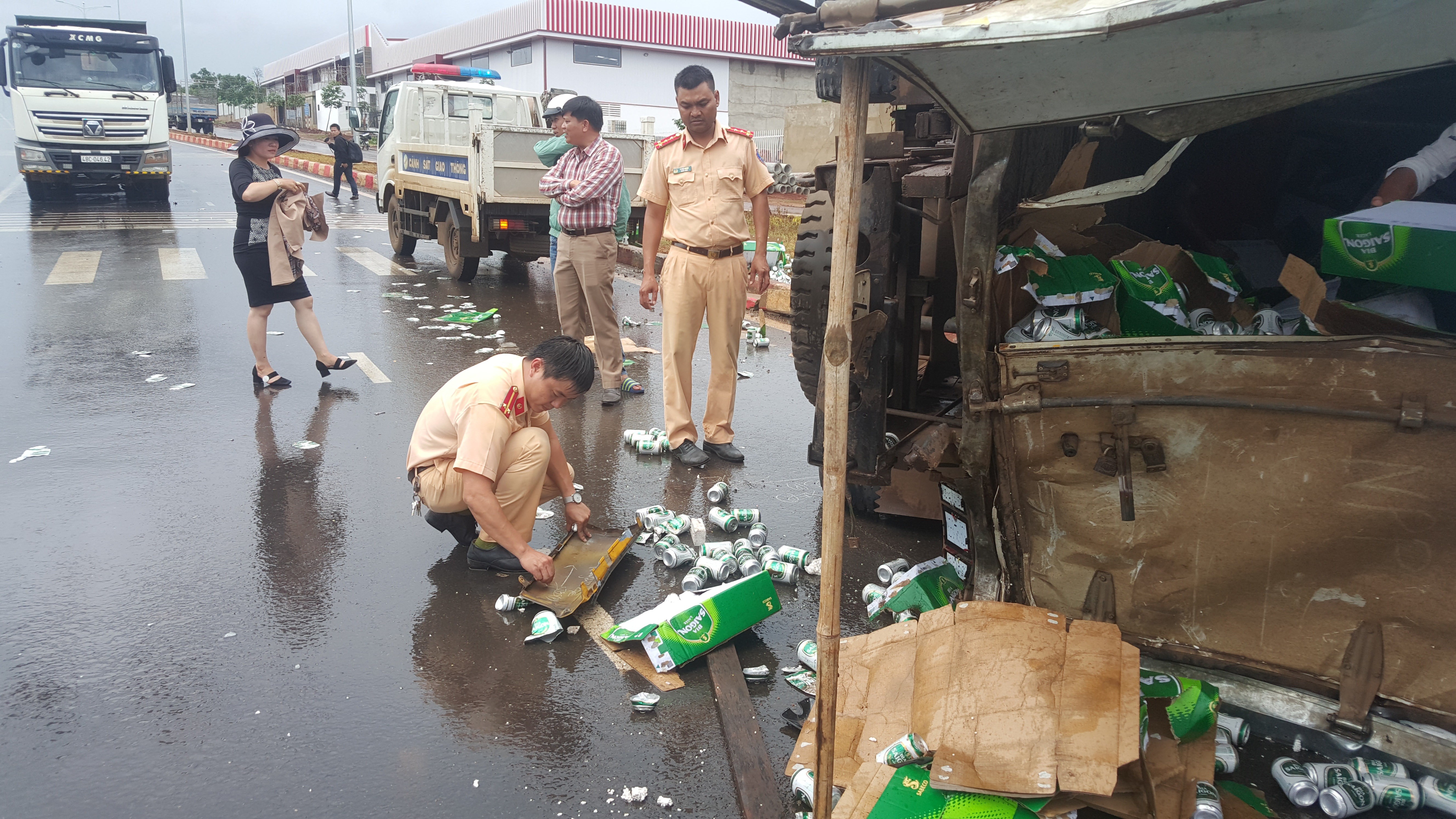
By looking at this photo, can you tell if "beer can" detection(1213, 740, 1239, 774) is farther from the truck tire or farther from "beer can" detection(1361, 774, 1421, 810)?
the truck tire

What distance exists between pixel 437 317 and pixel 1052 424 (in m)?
7.51

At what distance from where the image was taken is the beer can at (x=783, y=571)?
152 inches

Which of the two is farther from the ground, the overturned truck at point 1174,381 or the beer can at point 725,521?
the overturned truck at point 1174,381

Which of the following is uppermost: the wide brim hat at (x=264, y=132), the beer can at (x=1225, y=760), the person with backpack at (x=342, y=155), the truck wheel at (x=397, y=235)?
the person with backpack at (x=342, y=155)

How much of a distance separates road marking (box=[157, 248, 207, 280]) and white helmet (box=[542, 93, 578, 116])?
456cm

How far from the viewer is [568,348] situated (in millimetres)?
3648

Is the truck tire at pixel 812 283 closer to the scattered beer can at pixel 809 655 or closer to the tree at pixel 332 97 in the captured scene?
the scattered beer can at pixel 809 655

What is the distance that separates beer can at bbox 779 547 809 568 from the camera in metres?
3.93

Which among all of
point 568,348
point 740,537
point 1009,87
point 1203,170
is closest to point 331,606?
point 568,348

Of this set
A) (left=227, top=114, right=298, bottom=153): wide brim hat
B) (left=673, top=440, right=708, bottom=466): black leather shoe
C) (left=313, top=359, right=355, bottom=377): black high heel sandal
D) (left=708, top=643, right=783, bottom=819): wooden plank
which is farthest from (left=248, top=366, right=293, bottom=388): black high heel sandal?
(left=708, top=643, right=783, bottom=819): wooden plank

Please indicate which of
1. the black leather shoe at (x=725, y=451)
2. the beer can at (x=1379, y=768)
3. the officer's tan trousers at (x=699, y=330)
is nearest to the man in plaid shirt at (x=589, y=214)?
the officer's tan trousers at (x=699, y=330)

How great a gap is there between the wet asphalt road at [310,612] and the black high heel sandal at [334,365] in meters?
0.08

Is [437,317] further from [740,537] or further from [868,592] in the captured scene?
[868,592]

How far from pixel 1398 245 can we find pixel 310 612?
382 centimetres
